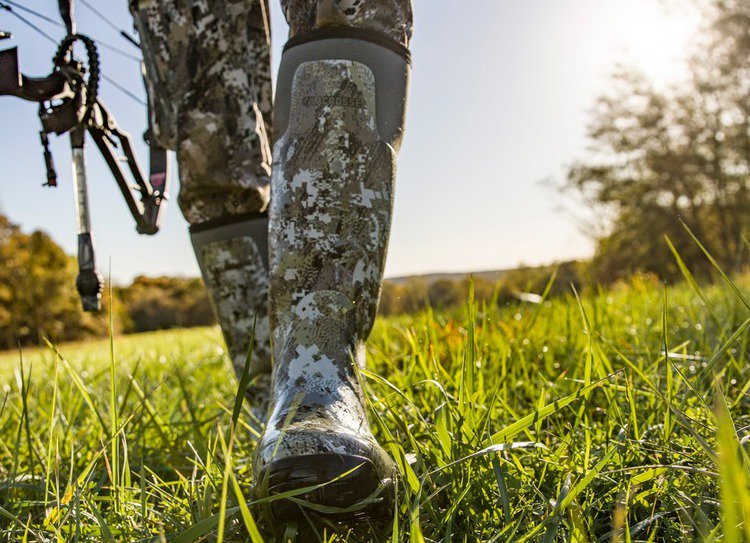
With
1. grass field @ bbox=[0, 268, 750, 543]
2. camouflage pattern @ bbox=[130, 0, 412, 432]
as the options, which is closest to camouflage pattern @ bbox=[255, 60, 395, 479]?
camouflage pattern @ bbox=[130, 0, 412, 432]

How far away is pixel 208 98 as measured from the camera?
1.64 metres

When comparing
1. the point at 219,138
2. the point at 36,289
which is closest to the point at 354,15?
the point at 219,138

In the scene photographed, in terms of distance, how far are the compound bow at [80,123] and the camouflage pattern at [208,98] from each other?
17cm

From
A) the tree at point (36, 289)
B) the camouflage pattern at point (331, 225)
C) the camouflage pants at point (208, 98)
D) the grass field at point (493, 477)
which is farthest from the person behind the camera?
the tree at point (36, 289)

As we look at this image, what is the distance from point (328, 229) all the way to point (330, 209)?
34 millimetres

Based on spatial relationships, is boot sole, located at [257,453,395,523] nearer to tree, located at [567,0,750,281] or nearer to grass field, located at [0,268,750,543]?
grass field, located at [0,268,750,543]

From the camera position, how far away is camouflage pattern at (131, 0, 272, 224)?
1.63 metres

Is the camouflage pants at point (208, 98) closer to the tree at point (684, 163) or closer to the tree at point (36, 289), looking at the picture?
the tree at point (684, 163)

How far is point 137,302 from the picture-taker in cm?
4250

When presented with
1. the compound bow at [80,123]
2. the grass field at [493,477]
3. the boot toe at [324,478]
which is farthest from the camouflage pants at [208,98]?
the boot toe at [324,478]

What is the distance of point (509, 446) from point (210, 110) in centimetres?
124

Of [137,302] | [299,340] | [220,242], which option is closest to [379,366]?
[220,242]

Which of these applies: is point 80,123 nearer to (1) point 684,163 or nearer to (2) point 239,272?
(2) point 239,272

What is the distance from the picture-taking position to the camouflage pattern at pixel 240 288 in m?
1.70
